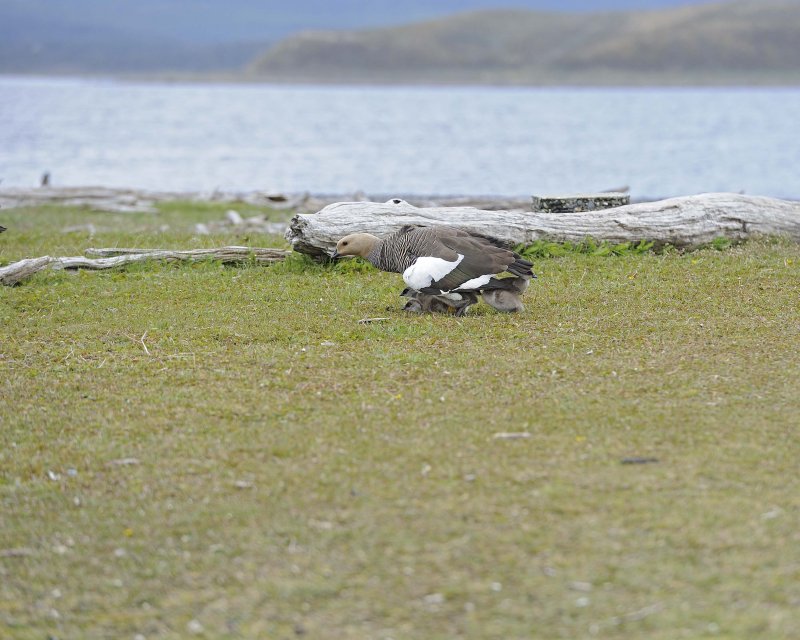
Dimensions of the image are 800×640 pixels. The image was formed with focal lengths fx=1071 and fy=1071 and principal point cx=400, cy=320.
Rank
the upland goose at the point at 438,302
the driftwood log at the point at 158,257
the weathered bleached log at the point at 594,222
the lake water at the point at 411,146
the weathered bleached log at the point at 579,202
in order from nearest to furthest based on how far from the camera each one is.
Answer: the upland goose at the point at 438,302 → the driftwood log at the point at 158,257 → the weathered bleached log at the point at 594,222 → the weathered bleached log at the point at 579,202 → the lake water at the point at 411,146

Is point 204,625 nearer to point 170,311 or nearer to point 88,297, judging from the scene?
point 170,311

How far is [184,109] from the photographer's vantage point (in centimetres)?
11675

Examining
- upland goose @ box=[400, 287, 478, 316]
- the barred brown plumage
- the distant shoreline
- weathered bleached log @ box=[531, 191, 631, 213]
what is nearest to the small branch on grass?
the barred brown plumage

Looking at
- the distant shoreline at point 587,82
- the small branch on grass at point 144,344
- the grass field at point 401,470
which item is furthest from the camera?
the distant shoreline at point 587,82

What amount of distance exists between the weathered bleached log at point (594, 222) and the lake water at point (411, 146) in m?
25.4

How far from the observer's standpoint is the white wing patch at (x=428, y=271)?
460 inches

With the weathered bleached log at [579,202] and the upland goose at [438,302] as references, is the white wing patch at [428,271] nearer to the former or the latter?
the upland goose at [438,302]

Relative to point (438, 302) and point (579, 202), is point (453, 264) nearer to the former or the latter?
point (438, 302)

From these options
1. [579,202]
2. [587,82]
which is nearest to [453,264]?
[579,202]

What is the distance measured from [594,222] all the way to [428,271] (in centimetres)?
554

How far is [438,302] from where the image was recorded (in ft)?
40.9

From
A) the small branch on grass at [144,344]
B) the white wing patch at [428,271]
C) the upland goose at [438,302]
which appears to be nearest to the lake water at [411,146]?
the upland goose at [438,302]

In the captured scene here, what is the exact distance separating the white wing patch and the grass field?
507 millimetres

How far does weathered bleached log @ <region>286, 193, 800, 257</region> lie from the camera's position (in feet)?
51.2
